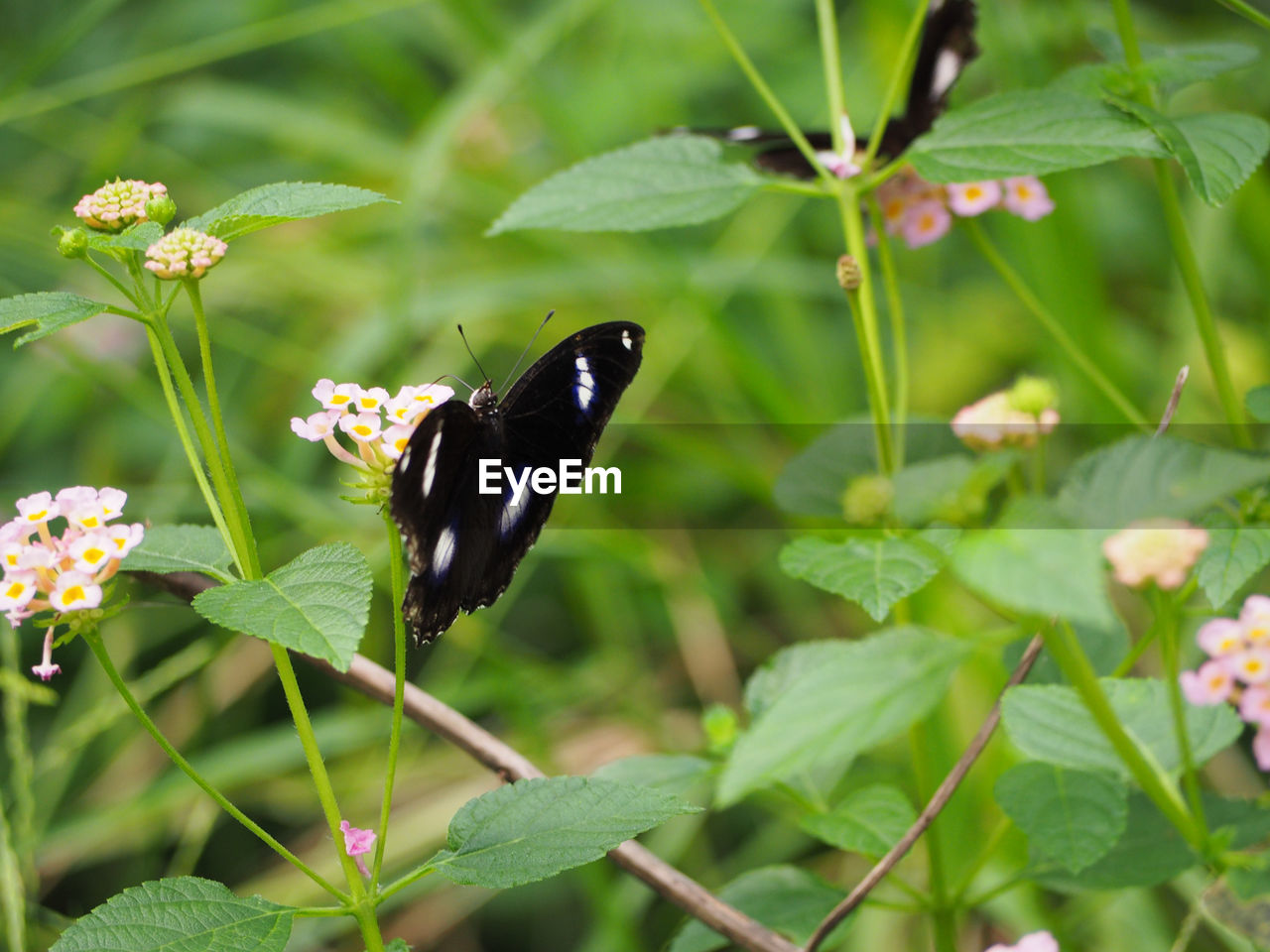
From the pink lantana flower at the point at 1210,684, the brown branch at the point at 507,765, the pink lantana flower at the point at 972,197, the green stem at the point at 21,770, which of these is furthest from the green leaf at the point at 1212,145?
the green stem at the point at 21,770

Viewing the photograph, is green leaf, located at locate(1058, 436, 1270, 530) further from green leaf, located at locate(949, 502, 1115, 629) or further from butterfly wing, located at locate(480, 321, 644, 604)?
butterfly wing, located at locate(480, 321, 644, 604)

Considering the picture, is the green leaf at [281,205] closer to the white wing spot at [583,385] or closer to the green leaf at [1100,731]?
the white wing spot at [583,385]

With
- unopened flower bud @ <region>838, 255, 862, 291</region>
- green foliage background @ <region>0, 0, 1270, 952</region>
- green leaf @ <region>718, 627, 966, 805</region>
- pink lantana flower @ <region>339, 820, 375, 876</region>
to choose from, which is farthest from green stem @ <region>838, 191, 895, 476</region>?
green foliage background @ <region>0, 0, 1270, 952</region>

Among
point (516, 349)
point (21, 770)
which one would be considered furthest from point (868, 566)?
point (516, 349)

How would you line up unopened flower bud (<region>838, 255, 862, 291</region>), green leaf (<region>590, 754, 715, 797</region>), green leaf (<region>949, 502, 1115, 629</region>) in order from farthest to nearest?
green leaf (<region>590, 754, 715, 797</region>)
unopened flower bud (<region>838, 255, 862, 291</region>)
green leaf (<region>949, 502, 1115, 629</region>)

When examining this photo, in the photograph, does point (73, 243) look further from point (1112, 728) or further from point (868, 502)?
point (1112, 728)

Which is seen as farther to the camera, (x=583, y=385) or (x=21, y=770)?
(x=21, y=770)

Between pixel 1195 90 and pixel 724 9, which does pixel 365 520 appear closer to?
pixel 724 9
